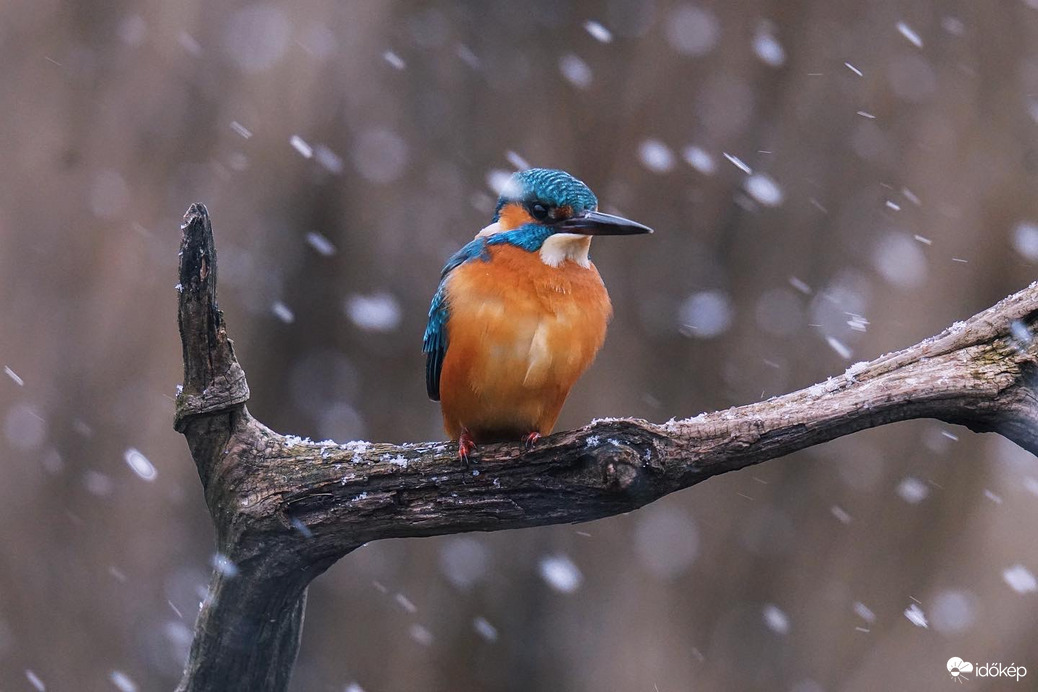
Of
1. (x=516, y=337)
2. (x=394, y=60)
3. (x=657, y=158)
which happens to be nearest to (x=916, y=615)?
(x=657, y=158)

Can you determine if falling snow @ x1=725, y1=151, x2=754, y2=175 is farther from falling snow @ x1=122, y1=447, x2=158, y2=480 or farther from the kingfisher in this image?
falling snow @ x1=122, y1=447, x2=158, y2=480

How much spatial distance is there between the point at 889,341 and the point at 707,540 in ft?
2.97

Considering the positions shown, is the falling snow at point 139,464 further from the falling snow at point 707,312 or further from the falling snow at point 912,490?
the falling snow at point 912,490

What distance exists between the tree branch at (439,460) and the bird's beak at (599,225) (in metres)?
0.39

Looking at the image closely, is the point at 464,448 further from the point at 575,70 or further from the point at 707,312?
the point at 575,70

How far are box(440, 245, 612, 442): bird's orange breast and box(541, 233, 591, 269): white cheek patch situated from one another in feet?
0.05

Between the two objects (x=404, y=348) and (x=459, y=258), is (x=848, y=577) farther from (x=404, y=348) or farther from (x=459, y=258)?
(x=459, y=258)

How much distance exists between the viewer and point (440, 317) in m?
1.79

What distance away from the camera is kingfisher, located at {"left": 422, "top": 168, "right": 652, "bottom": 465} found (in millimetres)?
1658

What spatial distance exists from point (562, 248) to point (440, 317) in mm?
281

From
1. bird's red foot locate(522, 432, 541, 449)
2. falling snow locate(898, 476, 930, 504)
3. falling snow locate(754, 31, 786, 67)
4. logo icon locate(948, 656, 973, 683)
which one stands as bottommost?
logo icon locate(948, 656, 973, 683)

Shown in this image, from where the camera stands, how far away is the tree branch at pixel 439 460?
1.43 metres

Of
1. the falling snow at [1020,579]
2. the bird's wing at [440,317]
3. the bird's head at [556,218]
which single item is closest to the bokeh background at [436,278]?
the falling snow at [1020,579]

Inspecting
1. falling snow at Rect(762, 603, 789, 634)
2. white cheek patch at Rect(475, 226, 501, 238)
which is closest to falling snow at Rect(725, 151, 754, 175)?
white cheek patch at Rect(475, 226, 501, 238)
